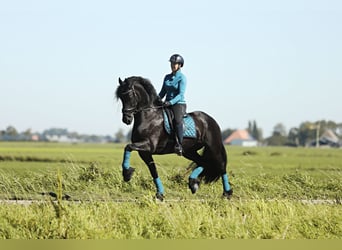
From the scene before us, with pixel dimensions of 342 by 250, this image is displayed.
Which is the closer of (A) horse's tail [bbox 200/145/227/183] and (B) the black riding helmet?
(B) the black riding helmet

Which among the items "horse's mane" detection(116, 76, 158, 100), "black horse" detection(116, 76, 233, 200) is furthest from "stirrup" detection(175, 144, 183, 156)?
"horse's mane" detection(116, 76, 158, 100)

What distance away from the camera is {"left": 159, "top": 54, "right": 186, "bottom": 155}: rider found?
45.3 feet

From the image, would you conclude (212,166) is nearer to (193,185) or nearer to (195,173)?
(195,173)

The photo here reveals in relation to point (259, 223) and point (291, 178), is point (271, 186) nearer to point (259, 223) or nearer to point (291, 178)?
point (291, 178)

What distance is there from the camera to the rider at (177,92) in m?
13.8

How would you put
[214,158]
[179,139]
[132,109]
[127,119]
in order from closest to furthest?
[127,119] → [132,109] → [179,139] → [214,158]

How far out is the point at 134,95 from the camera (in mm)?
13773

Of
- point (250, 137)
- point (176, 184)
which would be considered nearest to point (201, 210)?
point (176, 184)

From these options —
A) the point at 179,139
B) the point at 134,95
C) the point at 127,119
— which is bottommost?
the point at 179,139

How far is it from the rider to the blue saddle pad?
179 millimetres

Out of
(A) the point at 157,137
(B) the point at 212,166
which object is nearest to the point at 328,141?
(B) the point at 212,166

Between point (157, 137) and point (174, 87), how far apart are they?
3.56ft

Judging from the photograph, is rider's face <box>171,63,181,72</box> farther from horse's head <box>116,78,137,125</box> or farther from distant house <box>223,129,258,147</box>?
distant house <box>223,129,258,147</box>

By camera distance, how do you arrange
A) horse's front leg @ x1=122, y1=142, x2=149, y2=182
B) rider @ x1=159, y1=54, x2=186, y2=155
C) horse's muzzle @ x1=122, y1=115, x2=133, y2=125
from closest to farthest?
horse's front leg @ x1=122, y1=142, x2=149, y2=182
horse's muzzle @ x1=122, y1=115, x2=133, y2=125
rider @ x1=159, y1=54, x2=186, y2=155
